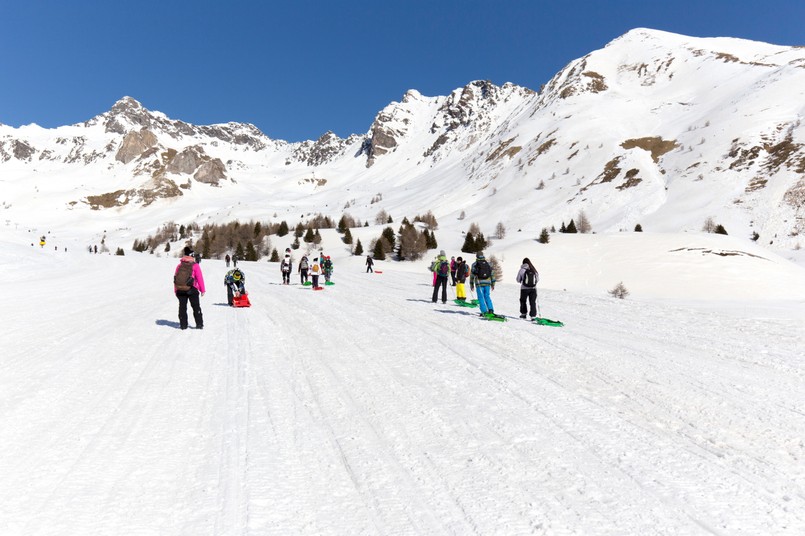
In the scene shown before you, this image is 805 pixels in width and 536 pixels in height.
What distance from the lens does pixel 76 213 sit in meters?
196

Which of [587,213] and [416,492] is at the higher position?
[587,213]

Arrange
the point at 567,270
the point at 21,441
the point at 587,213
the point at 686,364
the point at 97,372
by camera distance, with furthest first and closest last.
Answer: the point at 587,213 < the point at 567,270 < the point at 686,364 < the point at 97,372 < the point at 21,441

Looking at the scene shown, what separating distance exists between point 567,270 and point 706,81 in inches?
4265

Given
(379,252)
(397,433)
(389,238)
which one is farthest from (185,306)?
(389,238)

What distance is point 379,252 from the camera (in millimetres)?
51781

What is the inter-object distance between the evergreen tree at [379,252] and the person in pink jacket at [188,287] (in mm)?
40237

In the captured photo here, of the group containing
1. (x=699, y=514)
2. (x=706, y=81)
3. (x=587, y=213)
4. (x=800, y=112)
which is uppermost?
(x=706, y=81)

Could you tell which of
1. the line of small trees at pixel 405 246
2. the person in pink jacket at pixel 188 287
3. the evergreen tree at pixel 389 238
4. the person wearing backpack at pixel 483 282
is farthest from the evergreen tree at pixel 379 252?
the person in pink jacket at pixel 188 287

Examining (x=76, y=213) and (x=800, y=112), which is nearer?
(x=800, y=112)

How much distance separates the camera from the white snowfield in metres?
3.43

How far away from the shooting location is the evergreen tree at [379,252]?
5153 centimetres

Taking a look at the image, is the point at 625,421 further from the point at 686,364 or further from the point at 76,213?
the point at 76,213

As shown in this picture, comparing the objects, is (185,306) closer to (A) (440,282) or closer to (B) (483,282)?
(B) (483,282)

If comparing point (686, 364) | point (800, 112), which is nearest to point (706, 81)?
point (800, 112)
